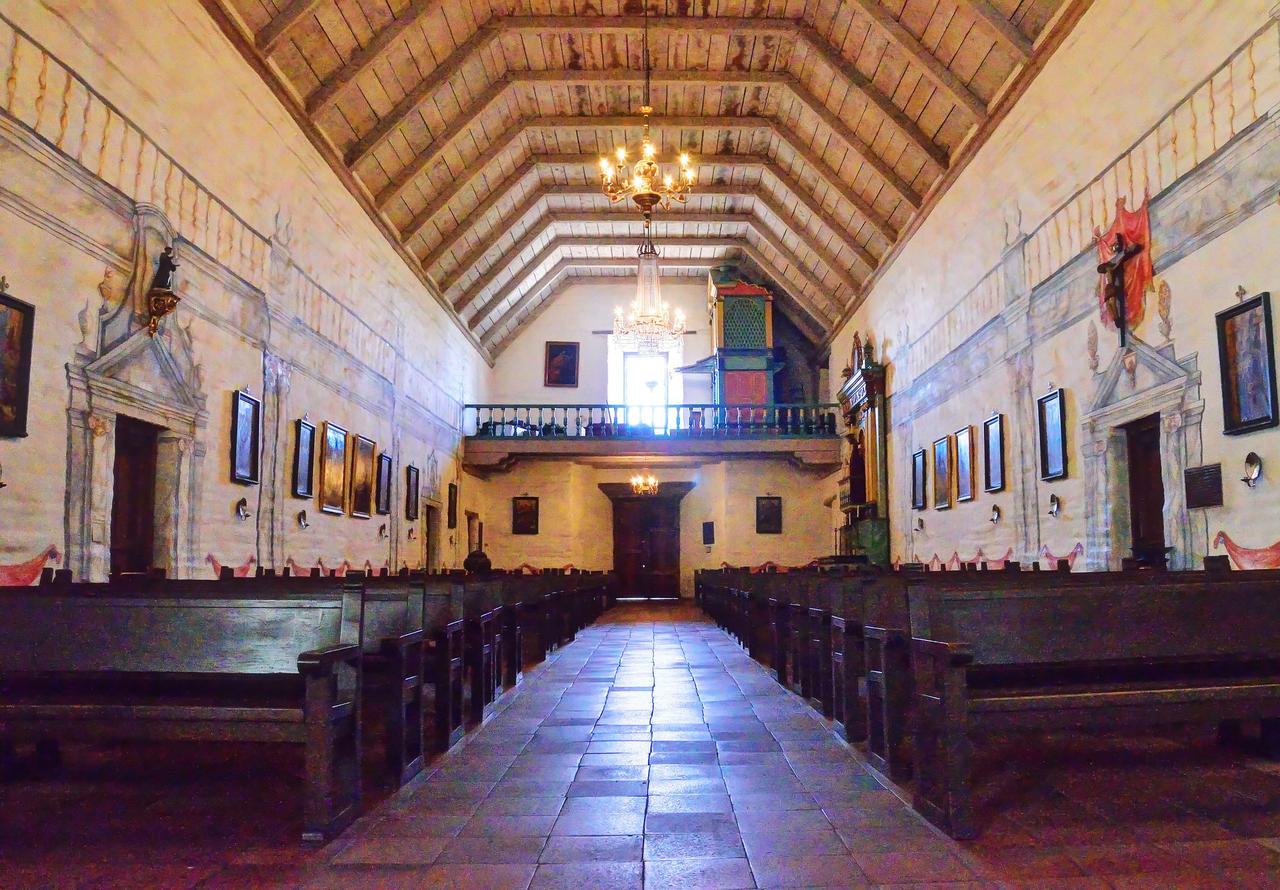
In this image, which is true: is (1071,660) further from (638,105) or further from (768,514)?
(768,514)

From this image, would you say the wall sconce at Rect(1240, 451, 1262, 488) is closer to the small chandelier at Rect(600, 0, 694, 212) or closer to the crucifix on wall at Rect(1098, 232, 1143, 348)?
the crucifix on wall at Rect(1098, 232, 1143, 348)

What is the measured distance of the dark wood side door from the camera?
2084cm

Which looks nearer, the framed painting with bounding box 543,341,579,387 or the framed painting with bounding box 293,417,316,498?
the framed painting with bounding box 293,417,316,498

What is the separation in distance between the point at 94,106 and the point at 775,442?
44.5ft

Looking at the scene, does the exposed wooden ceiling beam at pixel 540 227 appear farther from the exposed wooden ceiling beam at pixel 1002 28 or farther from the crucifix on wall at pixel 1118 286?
the crucifix on wall at pixel 1118 286

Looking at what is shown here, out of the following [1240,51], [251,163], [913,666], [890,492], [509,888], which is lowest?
[509,888]

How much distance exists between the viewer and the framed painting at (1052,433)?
7.95 metres

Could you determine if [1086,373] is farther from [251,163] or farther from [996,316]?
[251,163]

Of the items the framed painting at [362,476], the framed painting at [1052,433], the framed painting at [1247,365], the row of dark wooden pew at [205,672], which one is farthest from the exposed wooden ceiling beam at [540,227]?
the row of dark wooden pew at [205,672]

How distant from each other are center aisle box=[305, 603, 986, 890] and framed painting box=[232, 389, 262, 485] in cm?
445

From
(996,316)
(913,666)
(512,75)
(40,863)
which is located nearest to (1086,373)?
(996,316)

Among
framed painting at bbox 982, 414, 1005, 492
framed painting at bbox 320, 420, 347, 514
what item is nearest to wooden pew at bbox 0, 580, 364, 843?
framed painting at bbox 320, 420, 347, 514

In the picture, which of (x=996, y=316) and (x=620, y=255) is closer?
(x=996, y=316)

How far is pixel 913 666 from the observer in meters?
3.04
